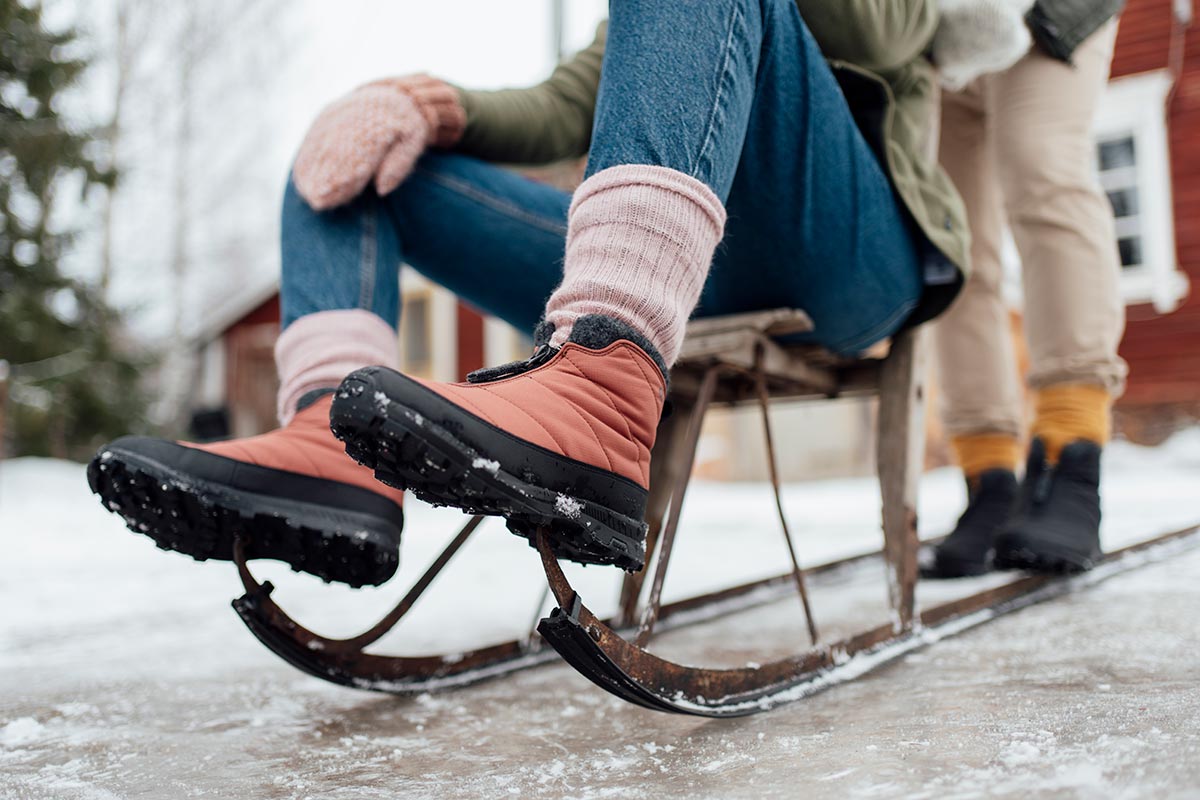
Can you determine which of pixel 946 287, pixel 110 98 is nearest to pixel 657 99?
pixel 946 287

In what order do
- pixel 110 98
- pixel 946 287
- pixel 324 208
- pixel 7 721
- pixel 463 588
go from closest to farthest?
pixel 7 721 → pixel 324 208 → pixel 946 287 → pixel 463 588 → pixel 110 98

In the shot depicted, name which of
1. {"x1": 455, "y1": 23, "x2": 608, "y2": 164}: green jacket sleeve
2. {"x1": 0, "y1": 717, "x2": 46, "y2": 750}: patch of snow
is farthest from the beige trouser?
Answer: {"x1": 0, "y1": 717, "x2": 46, "y2": 750}: patch of snow

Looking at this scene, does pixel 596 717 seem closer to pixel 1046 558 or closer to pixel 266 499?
pixel 266 499

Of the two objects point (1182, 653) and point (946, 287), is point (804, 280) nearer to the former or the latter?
point (946, 287)

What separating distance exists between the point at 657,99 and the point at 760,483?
715 centimetres

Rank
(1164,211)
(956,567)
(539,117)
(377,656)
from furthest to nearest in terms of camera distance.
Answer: (1164,211), (956,567), (539,117), (377,656)

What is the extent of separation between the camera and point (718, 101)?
0.77 m

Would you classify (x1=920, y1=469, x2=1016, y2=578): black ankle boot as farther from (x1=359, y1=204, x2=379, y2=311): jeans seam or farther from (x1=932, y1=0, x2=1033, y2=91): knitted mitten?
(x1=359, y1=204, x2=379, y2=311): jeans seam

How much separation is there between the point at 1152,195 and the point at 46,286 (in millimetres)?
7315

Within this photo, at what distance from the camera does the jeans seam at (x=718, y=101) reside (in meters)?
0.76

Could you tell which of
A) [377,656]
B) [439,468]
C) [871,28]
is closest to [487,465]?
[439,468]

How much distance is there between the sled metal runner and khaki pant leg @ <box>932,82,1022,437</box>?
1.05 feet

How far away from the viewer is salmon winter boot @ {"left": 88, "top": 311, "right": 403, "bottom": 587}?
779 mm

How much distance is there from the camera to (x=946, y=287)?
111cm
